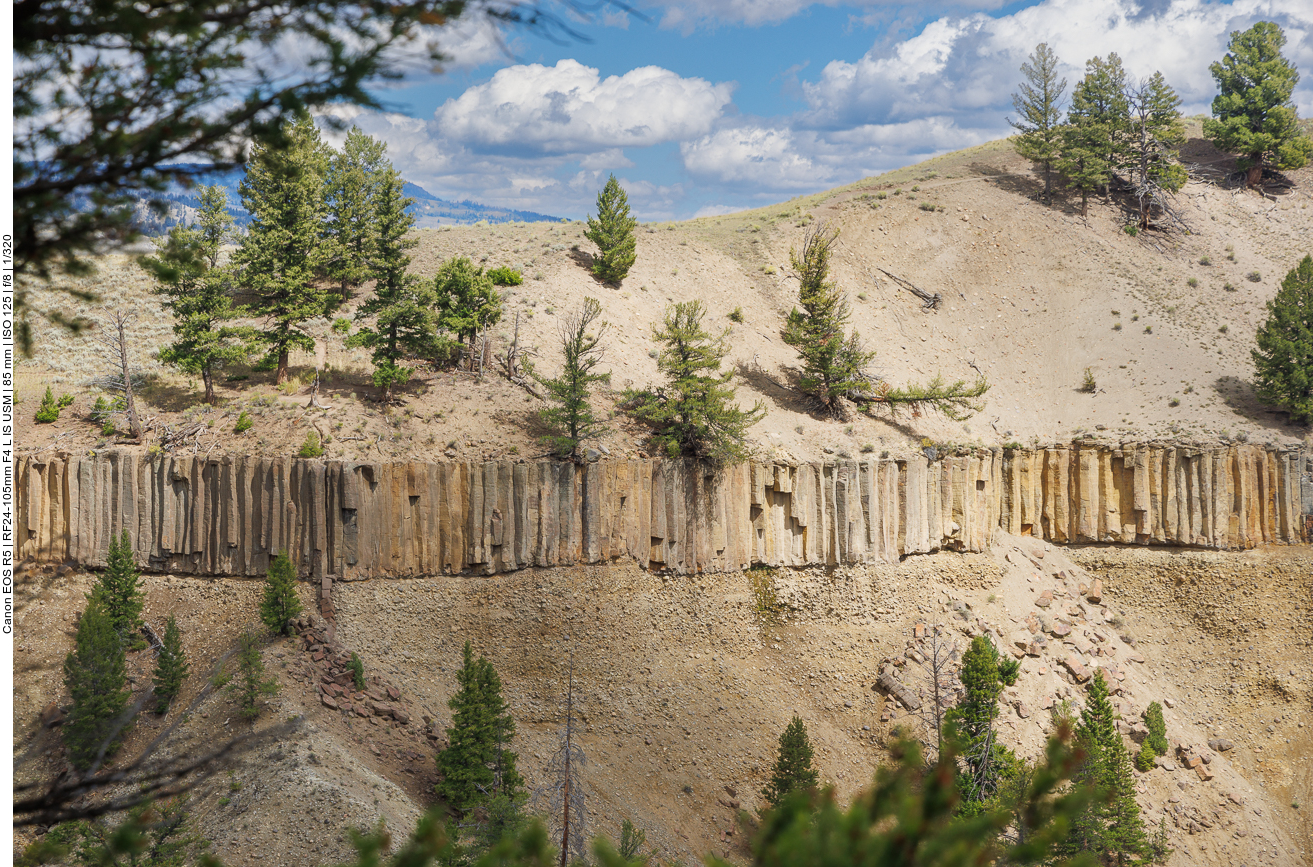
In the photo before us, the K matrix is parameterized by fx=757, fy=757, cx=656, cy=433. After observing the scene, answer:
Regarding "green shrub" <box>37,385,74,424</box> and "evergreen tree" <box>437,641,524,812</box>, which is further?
"green shrub" <box>37,385,74,424</box>

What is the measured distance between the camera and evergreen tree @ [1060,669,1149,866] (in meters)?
21.9

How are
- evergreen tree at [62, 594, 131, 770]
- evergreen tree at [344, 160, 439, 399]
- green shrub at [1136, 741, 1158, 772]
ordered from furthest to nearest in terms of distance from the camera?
evergreen tree at [344, 160, 439, 399] → green shrub at [1136, 741, 1158, 772] → evergreen tree at [62, 594, 131, 770]

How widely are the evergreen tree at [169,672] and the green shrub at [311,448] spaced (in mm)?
6685

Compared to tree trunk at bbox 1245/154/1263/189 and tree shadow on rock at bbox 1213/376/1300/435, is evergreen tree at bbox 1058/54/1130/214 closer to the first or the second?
tree trunk at bbox 1245/154/1263/189

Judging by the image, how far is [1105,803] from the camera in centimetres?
2086

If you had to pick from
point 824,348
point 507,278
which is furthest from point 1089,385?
point 507,278

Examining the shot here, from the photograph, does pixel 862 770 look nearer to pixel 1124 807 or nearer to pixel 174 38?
pixel 1124 807

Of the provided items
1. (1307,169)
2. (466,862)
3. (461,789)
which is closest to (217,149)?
(466,862)

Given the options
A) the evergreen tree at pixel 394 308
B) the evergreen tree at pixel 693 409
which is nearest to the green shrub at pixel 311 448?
the evergreen tree at pixel 394 308

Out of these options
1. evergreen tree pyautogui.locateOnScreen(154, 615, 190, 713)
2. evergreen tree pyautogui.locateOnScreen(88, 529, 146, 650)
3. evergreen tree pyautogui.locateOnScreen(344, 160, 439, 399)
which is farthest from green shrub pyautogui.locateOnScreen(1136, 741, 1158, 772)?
evergreen tree pyautogui.locateOnScreen(88, 529, 146, 650)

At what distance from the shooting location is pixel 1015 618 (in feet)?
99.6

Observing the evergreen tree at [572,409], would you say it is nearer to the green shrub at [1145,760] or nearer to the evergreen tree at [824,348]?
the evergreen tree at [824,348]

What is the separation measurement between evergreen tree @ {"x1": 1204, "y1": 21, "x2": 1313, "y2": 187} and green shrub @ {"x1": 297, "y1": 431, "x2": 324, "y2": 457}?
57.3 m

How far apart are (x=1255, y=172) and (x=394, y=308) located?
55744 millimetres
